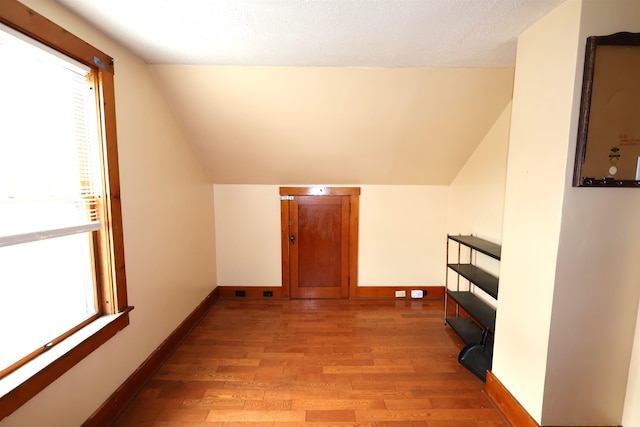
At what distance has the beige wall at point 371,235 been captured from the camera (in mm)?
3453

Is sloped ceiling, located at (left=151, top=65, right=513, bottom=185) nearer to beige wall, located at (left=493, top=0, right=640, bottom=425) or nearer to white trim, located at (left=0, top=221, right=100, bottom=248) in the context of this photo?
beige wall, located at (left=493, top=0, right=640, bottom=425)

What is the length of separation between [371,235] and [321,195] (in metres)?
0.80

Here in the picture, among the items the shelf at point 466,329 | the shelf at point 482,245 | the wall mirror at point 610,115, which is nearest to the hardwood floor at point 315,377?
the shelf at point 466,329

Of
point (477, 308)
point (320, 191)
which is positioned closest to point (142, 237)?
point (320, 191)

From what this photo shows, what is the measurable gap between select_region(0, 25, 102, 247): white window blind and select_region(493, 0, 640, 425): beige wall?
245 centimetres

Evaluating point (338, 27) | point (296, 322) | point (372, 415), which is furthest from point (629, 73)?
point (296, 322)

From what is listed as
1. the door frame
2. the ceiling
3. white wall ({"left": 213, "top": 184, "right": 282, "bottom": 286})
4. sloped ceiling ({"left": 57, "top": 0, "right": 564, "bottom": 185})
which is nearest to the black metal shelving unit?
sloped ceiling ({"left": 57, "top": 0, "right": 564, "bottom": 185})

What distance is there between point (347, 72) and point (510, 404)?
2.48 meters

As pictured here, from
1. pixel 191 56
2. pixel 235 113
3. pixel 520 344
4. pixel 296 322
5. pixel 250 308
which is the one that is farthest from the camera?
pixel 250 308

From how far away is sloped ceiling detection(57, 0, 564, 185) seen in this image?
1.44 meters

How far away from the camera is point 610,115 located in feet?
4.31

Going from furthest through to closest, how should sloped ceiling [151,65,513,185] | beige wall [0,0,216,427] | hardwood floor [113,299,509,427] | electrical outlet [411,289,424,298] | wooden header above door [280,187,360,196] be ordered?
electrical outlet [411,289,424,298] < wooden header above door [280,187,360,196] < sloped ceiling [151,65,513,185] < hardwood floor [113,299,509,427] < beige wall [0,0,216,427]

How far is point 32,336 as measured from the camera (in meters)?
1.33

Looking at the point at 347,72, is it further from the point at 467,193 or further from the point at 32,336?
the point at 32,336
